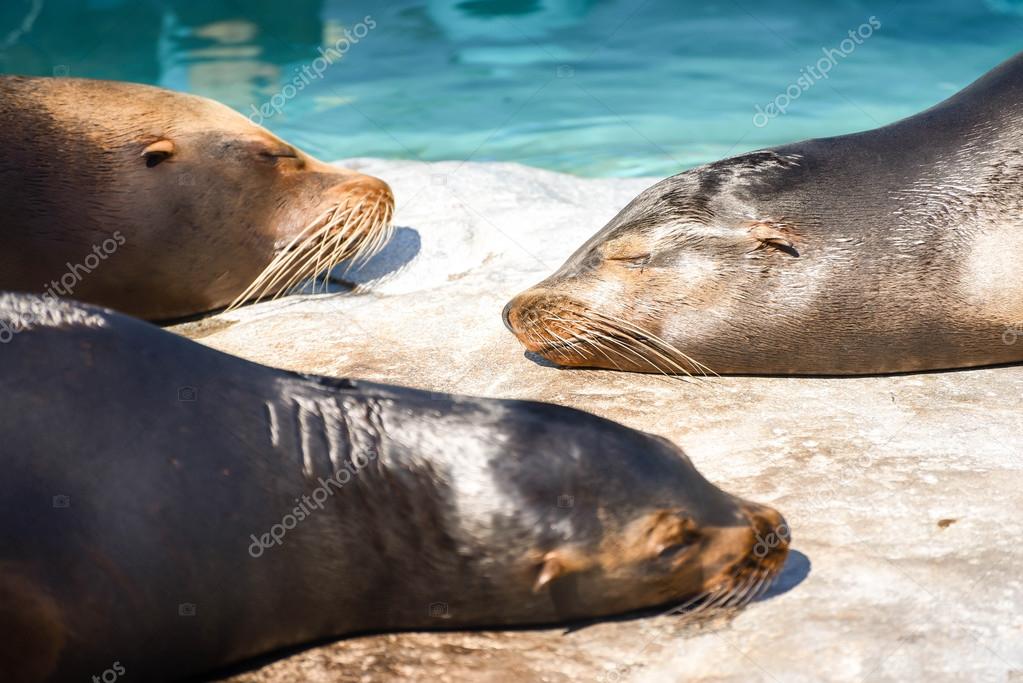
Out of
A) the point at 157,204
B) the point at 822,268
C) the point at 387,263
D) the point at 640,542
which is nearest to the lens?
the point at 640,542

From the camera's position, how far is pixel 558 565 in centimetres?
295

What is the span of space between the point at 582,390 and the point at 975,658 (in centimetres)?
223

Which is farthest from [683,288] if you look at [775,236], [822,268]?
[822,268]

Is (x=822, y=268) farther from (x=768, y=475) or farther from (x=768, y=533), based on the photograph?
(x=768, y=533)

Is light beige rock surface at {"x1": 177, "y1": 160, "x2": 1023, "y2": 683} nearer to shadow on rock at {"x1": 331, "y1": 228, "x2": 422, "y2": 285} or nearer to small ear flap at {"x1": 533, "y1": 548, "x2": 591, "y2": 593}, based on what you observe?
shadow on rock at {"x1": 331, "y1": 228, "x2": 422, "y2": 285}

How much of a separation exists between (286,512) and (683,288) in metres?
2.58

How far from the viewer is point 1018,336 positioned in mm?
4816

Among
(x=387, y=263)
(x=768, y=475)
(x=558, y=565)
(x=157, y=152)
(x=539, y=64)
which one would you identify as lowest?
(x=539, y=64)

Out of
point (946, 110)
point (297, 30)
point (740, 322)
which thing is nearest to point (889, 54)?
point (297, 30)

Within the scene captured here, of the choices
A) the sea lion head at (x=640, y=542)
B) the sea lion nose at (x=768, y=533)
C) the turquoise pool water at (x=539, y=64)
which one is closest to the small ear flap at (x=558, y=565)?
the sea lion head at (x=640, y=542)

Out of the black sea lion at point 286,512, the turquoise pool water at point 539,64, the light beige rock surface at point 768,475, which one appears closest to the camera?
the black sea lion at point 286,512

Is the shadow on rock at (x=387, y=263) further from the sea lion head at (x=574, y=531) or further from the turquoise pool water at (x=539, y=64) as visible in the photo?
the turquoise pool water at (x=539, y=64)

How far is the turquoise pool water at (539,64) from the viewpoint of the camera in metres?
12.2

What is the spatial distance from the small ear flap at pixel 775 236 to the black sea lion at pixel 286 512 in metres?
1.95
